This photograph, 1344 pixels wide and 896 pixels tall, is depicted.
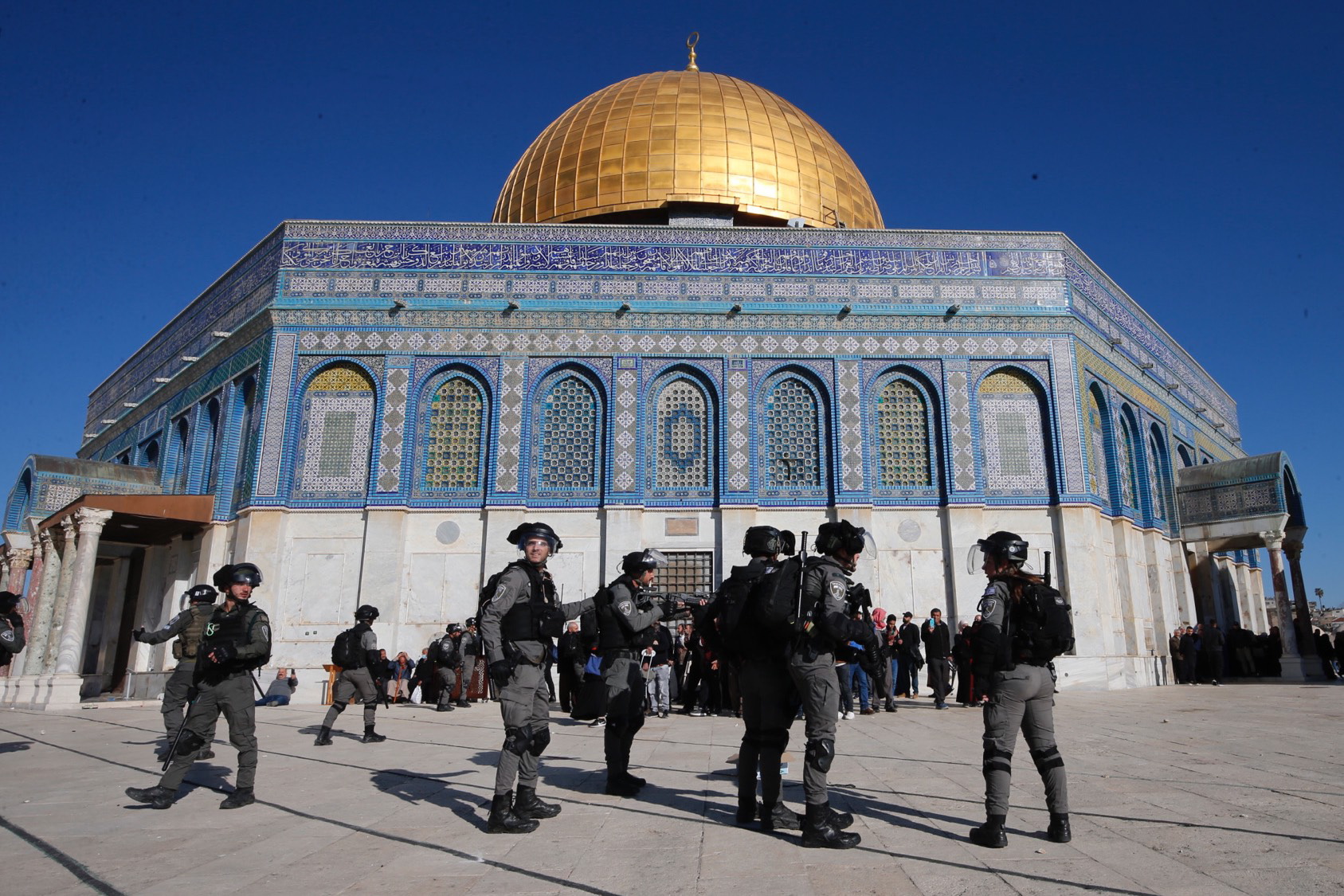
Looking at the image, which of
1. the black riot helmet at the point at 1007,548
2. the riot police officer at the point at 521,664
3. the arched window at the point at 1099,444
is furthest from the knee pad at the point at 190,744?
the arched window at the point at 1099,444

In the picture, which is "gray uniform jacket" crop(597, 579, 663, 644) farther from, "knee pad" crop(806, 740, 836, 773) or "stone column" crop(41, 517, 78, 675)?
"stone column" crop(41, 517, 78, 675)

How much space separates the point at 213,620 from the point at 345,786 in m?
1.43

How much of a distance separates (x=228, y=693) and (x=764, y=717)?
138 inches

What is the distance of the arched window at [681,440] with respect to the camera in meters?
17.9

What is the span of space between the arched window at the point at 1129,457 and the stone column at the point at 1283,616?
117 inches

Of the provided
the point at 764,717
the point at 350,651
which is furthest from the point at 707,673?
the point at 764,717

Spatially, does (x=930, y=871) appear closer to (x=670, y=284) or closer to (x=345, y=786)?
(x=345, y=786)

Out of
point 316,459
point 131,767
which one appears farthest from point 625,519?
point 131,767

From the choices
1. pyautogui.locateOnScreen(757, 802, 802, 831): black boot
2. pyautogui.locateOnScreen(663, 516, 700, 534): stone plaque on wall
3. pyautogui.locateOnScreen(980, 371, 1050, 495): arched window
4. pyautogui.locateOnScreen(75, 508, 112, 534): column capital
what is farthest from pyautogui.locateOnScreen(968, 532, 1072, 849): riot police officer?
pyautogui.locateOnScreen(75, 508, 112, 534): column capital

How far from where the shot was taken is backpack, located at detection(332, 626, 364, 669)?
8.83m

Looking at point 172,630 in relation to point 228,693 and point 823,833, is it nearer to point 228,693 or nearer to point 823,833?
point 228,693

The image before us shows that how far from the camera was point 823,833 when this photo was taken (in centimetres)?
438

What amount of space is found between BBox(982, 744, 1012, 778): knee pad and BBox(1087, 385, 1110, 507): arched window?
15328 mm

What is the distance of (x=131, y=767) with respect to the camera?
7.61 m
